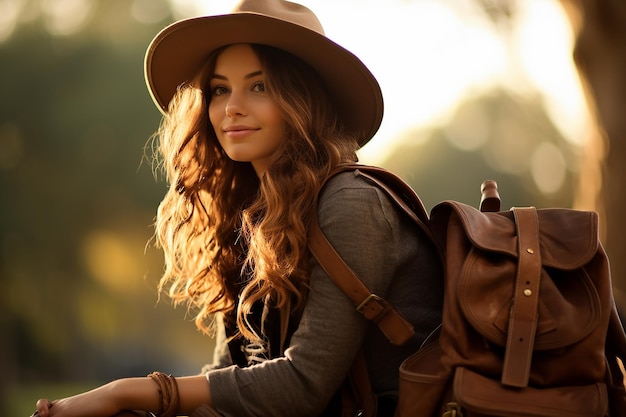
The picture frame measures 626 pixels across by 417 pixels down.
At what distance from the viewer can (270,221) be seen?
10.4 ft

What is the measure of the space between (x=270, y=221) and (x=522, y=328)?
37.2 inches

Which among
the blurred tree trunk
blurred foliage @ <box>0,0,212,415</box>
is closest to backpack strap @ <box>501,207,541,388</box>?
the blurred tree trunk

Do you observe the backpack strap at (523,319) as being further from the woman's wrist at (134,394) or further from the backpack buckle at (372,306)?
the woman's wrist at (134,394)

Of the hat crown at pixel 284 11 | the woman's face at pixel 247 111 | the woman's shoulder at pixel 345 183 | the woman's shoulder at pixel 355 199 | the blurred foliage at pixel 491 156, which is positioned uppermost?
the hat crown at pixel 284 11

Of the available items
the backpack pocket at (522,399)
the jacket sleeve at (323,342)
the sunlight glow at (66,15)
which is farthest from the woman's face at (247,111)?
the sunlight glow at (66,15)

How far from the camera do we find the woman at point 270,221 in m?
2.96

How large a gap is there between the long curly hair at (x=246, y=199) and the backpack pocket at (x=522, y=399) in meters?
0.70

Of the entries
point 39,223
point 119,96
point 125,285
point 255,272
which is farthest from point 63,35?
point 255,272

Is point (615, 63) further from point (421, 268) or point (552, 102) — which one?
point (552, 102)

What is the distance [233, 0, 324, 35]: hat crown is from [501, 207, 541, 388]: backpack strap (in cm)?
114

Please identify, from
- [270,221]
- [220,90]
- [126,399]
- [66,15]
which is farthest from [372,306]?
[66,15]

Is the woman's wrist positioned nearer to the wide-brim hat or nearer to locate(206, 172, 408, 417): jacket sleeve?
locate(206, 172, 408, 417): jacket sleeve

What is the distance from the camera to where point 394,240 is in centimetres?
303

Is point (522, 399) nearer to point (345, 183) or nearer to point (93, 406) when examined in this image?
point (345, 183)
